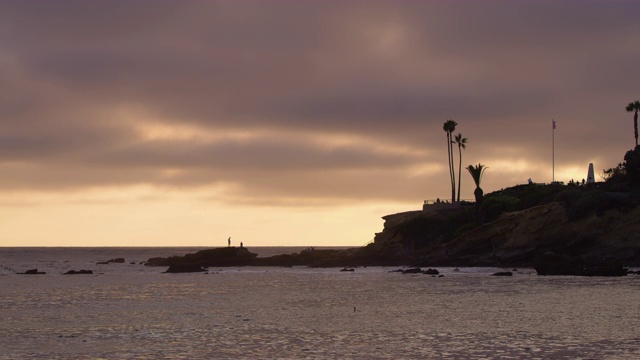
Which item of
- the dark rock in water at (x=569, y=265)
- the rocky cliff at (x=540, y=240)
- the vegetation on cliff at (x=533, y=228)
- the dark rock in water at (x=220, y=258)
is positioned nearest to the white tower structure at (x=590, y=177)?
the vegetation on cliff at (x=533, y=228)

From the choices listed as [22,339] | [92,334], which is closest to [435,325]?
[92,334]

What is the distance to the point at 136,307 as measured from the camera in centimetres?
5553

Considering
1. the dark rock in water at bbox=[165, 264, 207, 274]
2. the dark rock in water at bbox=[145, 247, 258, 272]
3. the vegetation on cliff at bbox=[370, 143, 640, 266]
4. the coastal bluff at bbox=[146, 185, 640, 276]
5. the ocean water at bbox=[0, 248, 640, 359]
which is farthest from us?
the dark rock in water at bbox=[145, 247, 258, 272]

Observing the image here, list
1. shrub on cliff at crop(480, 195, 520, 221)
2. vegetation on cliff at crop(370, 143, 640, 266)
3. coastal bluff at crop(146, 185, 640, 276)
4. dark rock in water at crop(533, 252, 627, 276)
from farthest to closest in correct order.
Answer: shrub on cliff at crop(480, 195, 520, 221)
vegetation on cliff at crop(370, 143, 640, 266)
coastal bluff at crop(146, 185, 640, 276)
dark rock in water at crop(533, 252, 627, 276)

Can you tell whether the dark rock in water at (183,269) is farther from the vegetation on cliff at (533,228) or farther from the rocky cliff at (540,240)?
the rocky cliff at (540,240)

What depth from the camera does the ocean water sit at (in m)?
32.9

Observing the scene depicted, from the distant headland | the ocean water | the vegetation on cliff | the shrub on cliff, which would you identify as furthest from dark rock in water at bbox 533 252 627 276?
the shrub on cliff

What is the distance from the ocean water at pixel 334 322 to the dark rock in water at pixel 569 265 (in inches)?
291

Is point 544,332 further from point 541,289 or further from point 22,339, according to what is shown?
point 541,289

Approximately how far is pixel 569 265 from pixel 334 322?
49.6 m

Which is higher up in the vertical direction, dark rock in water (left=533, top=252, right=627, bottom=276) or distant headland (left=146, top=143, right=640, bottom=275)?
distant headland (left=146, top=143, right=640, bottom=275)

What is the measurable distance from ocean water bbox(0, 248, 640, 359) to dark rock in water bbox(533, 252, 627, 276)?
24.3ft

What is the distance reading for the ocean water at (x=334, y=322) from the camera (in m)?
32.9

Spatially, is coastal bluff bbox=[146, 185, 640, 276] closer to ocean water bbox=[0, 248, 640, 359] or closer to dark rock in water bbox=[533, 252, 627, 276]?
dark rock in water bbox=[533, 252, 627, 276]
